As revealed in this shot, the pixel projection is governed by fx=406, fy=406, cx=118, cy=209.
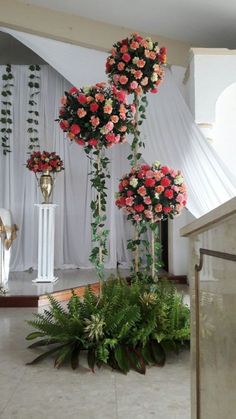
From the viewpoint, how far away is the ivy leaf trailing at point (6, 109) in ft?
20.9

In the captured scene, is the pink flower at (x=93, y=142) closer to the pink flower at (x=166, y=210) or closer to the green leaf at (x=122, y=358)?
the pink flower at (x=166, y=210)

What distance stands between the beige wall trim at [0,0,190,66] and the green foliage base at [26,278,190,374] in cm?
342

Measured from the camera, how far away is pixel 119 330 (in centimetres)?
278

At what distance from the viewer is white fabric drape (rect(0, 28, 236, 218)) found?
13.0ft

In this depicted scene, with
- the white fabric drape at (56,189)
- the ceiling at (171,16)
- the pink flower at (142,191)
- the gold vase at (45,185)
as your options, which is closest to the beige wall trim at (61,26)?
the ceiling at (171,16)

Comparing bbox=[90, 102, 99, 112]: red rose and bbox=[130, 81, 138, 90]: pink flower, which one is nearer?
bbox=[90, 102, 99, 112]: red rose

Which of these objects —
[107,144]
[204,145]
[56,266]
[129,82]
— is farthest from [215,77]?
[56,266]

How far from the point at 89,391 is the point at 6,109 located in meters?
5.15

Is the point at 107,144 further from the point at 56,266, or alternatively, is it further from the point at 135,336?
the point at 56,266

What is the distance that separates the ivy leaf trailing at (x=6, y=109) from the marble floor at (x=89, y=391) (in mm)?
4169

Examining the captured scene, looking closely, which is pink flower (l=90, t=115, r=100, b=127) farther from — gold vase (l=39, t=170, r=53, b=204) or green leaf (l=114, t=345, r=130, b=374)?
gold vase (l=39, t=170, r=53, b=204)

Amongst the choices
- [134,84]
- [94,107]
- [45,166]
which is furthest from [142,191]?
[45,166]

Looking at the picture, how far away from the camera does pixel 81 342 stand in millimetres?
2801

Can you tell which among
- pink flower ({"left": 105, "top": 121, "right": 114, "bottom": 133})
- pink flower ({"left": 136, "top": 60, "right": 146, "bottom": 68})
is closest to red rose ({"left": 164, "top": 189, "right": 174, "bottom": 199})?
pink flower ({"left": 105, "top": 121, "right": 114, "bottom": 133})
